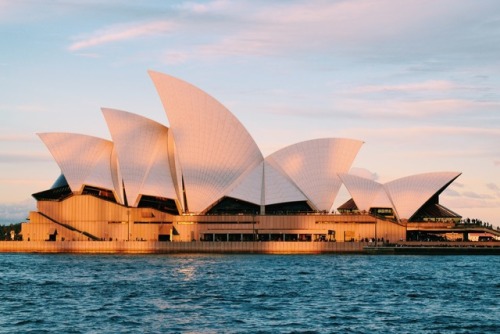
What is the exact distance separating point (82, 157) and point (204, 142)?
13.4m

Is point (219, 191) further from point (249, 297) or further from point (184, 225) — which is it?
point (249, 297)

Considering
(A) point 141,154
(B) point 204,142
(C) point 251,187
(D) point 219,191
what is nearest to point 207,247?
(D) point 219,191

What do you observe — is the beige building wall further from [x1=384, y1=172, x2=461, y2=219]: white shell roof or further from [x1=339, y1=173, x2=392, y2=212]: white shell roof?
[x1=384, y1=172, x2=461, y2=219]: white shell roof

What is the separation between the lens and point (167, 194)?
317 ft

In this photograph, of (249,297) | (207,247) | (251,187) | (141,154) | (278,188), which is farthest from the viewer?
(278,188)

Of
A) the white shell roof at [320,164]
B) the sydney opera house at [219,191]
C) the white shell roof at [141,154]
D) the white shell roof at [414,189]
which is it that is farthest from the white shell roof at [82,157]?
the white shell roof at [414,189]

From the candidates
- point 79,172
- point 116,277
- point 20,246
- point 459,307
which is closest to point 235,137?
point 79,172

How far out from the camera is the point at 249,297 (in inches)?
1848

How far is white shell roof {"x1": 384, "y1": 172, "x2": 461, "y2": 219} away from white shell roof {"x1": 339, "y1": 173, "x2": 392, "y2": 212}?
80 centimetres

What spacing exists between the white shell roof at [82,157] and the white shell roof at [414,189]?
29.5 metres

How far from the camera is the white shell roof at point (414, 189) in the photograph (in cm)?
9694

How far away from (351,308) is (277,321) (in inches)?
226

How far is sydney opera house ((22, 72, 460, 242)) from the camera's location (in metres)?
95.7

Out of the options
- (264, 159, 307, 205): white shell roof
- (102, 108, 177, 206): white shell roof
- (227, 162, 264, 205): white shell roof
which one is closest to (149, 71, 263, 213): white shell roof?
(227, 162, 264, 205): white shell roof
